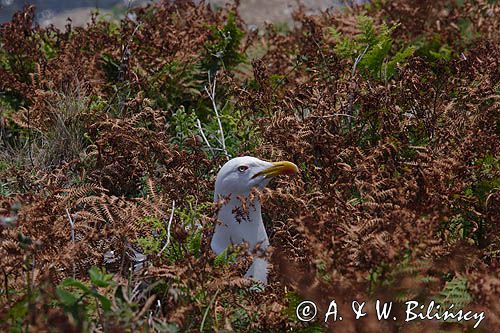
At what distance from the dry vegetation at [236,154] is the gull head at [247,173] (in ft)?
0.45

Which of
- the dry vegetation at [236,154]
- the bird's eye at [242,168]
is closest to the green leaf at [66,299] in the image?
the dry vegetation at [236,154]

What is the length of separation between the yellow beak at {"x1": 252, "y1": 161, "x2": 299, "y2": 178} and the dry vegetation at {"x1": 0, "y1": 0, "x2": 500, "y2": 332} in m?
0.12

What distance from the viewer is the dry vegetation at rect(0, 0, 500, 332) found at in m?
3.61

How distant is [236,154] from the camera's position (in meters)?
5.67

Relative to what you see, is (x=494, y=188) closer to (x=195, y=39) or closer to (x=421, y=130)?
(x=421, y=130)

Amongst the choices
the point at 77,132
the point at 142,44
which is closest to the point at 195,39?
the point at 142,44

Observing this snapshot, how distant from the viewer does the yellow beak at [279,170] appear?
448 cm

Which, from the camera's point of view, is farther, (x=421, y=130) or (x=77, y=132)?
(x=77, y=132)

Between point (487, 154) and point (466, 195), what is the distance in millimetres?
318

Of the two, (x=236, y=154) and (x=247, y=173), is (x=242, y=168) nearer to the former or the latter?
(x=247, y=173)

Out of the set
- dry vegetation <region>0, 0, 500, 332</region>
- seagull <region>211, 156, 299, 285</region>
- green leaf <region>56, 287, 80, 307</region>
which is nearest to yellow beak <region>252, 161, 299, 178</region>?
seagull <region>211, 156, 299, 285</region>

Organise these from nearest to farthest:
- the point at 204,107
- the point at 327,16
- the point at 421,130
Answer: the point at 421,130 → the point at 204,107 → the point at 327,16

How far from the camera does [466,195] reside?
4672mm

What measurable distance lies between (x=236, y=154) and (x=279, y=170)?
3.92ft
